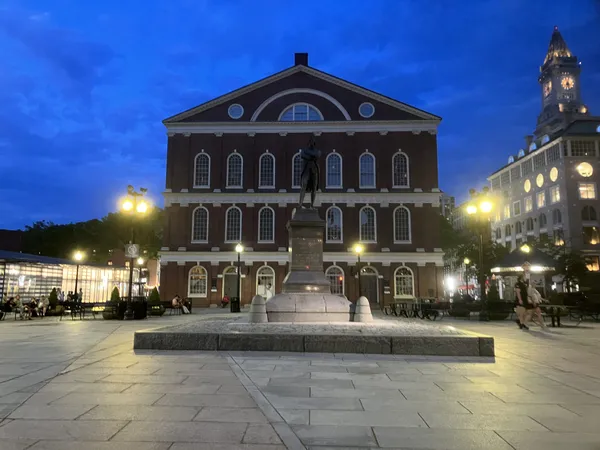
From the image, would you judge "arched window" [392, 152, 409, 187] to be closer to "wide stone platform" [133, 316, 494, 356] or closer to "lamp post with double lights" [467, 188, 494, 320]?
"lamp post with double lights" [467, 188, 494, 320]

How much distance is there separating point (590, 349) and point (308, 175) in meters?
10.2

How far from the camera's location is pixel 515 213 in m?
76.5

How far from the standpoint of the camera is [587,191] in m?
60.1

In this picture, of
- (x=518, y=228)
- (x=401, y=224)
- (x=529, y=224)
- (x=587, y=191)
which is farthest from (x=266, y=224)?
(x=518, y=228)

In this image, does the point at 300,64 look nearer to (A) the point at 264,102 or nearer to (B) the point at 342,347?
(A) the point at 264,102

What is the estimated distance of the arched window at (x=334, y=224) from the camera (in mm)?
40594

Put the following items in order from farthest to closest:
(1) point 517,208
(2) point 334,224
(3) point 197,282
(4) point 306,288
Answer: (1) point 517,208 < (2) point 334,224 < (3) point 197,282 < (4) point 306,288

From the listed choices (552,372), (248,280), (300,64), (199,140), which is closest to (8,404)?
(552,372)

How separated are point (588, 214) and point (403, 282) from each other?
1390 inches

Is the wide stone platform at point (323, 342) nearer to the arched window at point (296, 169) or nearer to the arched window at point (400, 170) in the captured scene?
the arched window at point (296, 169)

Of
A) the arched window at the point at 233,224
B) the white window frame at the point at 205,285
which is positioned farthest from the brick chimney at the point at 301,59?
the white window frame at the point at 205,285

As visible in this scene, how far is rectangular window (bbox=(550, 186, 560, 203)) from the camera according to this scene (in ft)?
205

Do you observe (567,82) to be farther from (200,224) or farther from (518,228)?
(200,224)

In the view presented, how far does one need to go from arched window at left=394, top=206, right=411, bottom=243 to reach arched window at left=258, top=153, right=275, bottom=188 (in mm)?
11862
